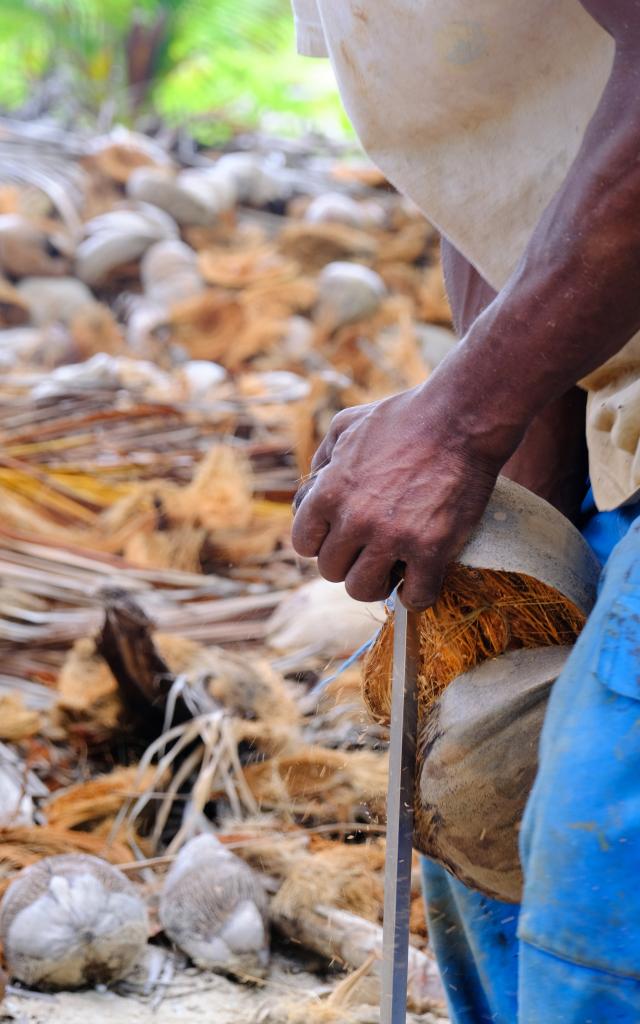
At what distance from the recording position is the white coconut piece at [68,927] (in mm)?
1812

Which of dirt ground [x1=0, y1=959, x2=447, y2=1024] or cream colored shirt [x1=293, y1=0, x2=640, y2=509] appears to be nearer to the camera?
cream colored shirt [x1=293, y1=0, x2=640, y2=509]

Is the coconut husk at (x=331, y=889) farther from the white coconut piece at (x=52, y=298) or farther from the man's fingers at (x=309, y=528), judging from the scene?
the white coconut piece at (x=52, y=298)

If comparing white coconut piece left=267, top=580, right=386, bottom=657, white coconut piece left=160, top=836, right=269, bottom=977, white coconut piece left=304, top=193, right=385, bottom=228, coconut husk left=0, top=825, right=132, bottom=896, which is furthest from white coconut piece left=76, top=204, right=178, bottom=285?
white coconut piece left=160, top=836, right=269, bottom=977

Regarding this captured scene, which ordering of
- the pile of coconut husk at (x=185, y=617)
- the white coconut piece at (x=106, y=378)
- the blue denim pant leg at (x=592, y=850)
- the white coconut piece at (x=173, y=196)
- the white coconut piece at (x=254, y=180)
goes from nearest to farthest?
1. the blue denim pant leg at (x=592, y=850)
2. the pile of coconut husk at (x=185, y=617)
3. the white coconut piece at (x=106, y=378)
4. the white coconut piece at (x=173, y=196)
5. the white coconut piece at (x=254, y=180)

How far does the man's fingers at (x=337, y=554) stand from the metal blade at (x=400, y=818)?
0.06m

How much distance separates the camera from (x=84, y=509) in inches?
140

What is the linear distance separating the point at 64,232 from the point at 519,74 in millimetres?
5996

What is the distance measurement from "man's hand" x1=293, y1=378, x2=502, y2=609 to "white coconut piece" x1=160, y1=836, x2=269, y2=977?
1.12 metres

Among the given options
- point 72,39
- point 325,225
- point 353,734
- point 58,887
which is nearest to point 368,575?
point 58,887

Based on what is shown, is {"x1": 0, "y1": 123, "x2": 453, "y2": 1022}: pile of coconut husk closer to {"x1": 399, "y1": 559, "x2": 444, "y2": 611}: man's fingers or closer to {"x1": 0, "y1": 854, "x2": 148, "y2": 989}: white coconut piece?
{"x1": 0, "y1": 854, "x2": 148, "y2": 989}: white coconut piece

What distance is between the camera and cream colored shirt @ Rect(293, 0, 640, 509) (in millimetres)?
1049

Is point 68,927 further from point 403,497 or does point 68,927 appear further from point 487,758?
point 403,497

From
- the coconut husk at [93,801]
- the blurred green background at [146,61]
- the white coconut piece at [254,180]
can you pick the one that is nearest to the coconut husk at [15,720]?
the coconut husk at [93,801]

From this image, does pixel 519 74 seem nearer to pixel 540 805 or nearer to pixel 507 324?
pixel 507 324
